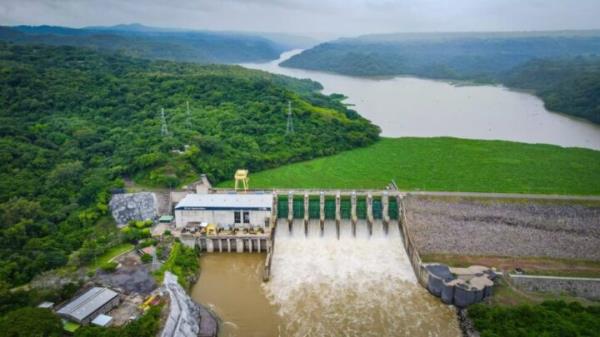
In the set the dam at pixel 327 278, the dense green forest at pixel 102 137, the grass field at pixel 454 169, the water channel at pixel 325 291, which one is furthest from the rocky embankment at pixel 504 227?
the dense green forest at pixel 102 137

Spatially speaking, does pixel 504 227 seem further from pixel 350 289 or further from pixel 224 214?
pixel 224 214

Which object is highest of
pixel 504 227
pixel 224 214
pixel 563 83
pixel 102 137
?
pixel 563 83

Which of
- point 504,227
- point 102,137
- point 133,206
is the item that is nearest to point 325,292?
point 504,227

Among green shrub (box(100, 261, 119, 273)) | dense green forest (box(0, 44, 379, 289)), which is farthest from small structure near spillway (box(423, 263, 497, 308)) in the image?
dense green forest (box(0, 44, 379, 289))

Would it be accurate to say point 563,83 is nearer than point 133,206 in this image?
No

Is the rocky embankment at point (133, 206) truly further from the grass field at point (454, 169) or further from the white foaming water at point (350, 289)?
the white foaming water at point (350, 289)

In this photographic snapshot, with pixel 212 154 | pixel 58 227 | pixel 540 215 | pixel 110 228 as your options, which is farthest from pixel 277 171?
pixel 540 215
